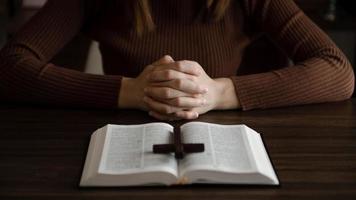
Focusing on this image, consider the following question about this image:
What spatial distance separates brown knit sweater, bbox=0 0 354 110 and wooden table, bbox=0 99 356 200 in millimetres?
35

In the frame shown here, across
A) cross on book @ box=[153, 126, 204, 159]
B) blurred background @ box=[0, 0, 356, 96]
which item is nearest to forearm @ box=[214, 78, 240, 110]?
cross on book @ box=[153, 126, 204, 159]

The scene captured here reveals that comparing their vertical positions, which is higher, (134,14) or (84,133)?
(134,14)

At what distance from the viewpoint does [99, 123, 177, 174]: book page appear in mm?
858

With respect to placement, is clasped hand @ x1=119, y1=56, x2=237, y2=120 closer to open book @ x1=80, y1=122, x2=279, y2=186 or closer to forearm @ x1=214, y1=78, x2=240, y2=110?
forearm @ x1=214, y1=78, x2=240, y2=110

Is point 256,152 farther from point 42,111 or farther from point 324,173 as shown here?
point 42,111

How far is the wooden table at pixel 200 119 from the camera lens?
2.76ft

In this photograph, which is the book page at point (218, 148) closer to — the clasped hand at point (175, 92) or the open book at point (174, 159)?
the open book at point (174, 159)

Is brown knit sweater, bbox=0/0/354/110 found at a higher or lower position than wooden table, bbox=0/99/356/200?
higher

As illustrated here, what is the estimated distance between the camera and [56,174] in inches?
35.2

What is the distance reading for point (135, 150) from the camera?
0.92 meters

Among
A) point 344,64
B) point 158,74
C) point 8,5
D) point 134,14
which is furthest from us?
point 8,5

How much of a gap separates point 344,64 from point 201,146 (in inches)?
21.7

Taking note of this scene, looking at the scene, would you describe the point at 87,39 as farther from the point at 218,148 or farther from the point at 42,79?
the point at 218,148

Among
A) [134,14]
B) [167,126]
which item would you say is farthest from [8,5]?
[167,126]
